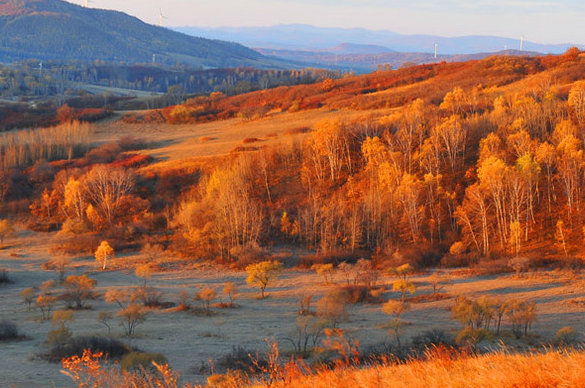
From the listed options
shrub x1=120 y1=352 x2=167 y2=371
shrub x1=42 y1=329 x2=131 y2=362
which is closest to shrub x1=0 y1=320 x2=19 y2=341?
shrub x1=42 y1=329 x2=131 y2=362

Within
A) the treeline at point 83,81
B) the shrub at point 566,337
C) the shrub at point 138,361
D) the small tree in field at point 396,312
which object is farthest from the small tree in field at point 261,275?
the treeline at point 83,81

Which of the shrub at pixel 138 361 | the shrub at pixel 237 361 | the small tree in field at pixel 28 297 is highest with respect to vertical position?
the shrub at pixel 138 361

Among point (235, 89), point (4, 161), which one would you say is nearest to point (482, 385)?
point (4, 161)

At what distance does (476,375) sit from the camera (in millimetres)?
7848

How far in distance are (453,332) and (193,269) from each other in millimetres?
22098

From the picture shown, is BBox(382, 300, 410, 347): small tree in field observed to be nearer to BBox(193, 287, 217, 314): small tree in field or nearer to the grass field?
the grass field

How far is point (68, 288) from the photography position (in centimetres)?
3136

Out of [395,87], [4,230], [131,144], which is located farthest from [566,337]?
[395,87]

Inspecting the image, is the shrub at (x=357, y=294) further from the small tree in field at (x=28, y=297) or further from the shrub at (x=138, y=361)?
the small tree in field at (x=28, y=297)

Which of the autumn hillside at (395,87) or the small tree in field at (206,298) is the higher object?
the autumn hillside at (395,87)

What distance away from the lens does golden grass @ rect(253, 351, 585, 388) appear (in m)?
7.23

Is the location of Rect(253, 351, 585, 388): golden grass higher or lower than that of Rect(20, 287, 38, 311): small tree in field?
higher

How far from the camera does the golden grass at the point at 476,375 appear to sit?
23.7ft

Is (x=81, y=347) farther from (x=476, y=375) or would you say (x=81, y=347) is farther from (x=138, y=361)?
(x=476, y=375)
